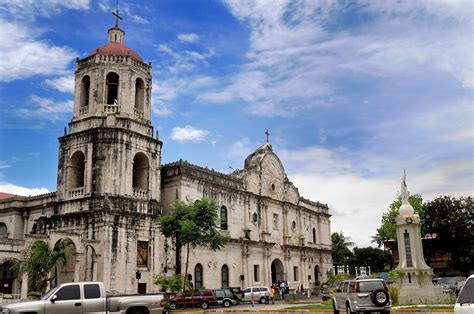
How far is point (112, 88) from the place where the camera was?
37.4m

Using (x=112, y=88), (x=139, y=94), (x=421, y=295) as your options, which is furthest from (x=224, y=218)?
(x=421, y=295)

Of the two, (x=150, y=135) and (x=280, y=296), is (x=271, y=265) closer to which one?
(x=280, y=296)

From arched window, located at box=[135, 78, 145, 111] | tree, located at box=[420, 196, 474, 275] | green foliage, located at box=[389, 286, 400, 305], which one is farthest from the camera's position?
tree, located at box=[420, 196, 474, 275]

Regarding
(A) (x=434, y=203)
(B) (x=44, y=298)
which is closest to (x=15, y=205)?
(B) (x=44, y=298)

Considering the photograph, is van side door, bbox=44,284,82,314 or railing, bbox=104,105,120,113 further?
railing, bbox=104,105,120,113

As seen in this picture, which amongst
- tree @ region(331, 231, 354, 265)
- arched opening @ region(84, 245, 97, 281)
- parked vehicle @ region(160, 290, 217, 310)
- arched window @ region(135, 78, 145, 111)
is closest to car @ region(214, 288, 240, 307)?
parked vehicle @ region(160, 290, 217, 310)

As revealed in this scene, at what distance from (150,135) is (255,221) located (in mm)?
13989

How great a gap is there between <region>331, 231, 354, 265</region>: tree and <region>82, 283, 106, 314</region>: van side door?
70.7 metres

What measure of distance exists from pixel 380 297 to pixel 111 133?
893 inches

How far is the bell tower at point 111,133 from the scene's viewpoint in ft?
110

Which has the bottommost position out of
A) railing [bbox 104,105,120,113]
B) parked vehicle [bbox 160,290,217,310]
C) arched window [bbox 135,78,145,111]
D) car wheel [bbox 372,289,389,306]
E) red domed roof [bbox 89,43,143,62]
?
parked vehicle [bbox 160,290,217,310]

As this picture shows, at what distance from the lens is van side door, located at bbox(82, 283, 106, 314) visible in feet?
52.1

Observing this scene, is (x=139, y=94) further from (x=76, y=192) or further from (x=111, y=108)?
(x=76, y=192)

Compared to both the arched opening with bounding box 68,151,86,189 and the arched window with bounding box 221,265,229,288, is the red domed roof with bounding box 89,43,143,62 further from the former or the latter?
the arched window with bounding box 221,265,229,288
